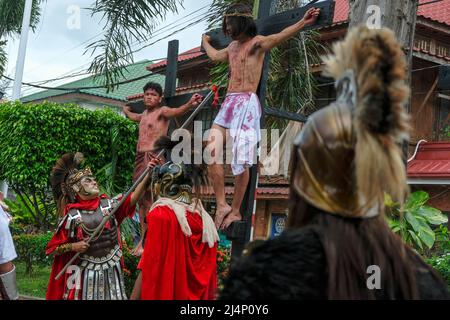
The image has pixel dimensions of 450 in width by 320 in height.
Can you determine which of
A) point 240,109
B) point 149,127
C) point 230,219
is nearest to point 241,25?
point 240,109

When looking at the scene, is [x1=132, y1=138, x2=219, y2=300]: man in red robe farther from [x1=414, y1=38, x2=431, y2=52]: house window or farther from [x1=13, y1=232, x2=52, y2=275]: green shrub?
[x1=414, y1=38, x2=431, y2=52]: house window

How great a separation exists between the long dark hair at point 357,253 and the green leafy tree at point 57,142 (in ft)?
30.7

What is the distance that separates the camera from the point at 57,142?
1142 centimetres

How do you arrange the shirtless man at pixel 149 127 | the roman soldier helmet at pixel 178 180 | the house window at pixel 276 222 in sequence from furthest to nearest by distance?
the house window at pixel 276 222, the shirtless man at pixel 149 127, the roman soldier helmet at pixel 178 180

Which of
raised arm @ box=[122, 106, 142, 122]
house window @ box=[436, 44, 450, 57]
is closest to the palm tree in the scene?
raised arm @ box=[122, 106, 142, 122]

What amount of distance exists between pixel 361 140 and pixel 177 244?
10.2 ft

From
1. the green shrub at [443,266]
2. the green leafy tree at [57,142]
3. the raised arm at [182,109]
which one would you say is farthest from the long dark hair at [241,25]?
the green leafy tree at [57,142]

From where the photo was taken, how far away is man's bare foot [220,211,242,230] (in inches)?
215

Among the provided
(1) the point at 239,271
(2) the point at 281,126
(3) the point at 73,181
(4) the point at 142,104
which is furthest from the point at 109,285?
(2) the point at 281,126

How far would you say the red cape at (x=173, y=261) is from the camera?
467 centimetres

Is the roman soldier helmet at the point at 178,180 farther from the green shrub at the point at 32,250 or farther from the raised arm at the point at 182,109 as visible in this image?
the green shrub at the point at 32,250

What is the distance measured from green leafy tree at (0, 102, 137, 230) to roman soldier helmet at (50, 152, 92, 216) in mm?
4630
